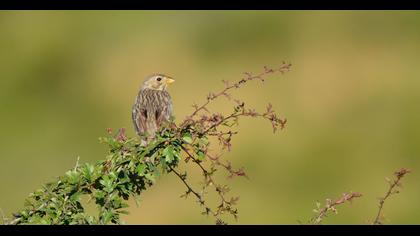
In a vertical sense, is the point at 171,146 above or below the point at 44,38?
below

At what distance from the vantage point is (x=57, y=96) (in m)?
17.0

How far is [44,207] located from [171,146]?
84 centimetres

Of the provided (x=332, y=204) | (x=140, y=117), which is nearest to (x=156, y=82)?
(x=140, y=117)

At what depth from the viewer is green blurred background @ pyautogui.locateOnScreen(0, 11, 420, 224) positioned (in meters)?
13.6

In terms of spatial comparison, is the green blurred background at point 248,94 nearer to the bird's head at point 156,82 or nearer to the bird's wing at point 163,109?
the bird's head at point 156,82

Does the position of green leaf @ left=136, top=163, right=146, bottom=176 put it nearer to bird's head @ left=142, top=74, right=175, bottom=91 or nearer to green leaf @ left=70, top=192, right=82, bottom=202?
green leaf @ left=70, top=192, right=82, bottom=202

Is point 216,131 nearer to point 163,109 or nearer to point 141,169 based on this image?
point 141,169

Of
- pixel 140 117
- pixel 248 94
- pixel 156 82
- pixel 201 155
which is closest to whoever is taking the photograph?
pixel 201 155

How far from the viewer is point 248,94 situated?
15.4 metres

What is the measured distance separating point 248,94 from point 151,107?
20.6 feet

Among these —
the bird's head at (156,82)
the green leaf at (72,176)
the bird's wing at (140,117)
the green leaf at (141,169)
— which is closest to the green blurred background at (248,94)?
the bird's head at (156,82)

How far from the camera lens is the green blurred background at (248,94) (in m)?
13.6

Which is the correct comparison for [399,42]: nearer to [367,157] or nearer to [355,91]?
[355,91]
